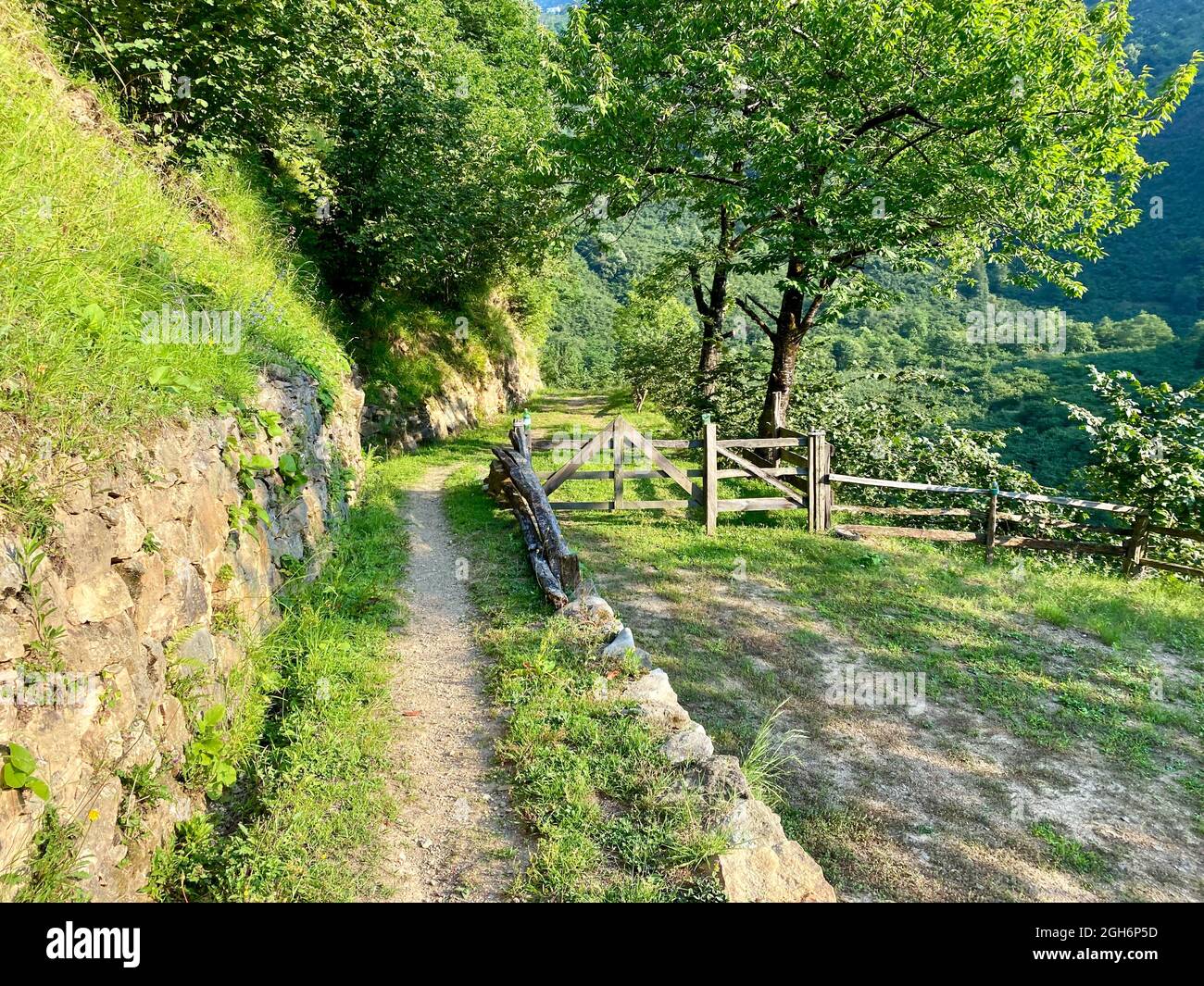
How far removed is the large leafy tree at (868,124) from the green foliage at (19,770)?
39.9ft

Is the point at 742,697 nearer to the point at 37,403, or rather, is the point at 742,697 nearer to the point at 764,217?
the point at 37,403

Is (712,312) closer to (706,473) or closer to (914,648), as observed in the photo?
(706,473)

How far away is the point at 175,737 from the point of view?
3.85 meters

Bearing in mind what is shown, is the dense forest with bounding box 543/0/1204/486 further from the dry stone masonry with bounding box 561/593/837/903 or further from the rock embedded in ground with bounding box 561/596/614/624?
the dry stone masonry with bounding box 561/593/837/903

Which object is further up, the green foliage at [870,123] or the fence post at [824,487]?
the green foliage at [870,123]

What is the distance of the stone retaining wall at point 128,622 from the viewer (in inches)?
109

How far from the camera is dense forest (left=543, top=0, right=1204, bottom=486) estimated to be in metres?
21.2

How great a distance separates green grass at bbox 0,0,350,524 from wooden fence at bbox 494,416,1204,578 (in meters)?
5.11

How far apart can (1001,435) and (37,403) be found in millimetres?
16197

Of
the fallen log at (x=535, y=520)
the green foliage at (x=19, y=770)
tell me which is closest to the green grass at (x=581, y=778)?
the fallen log at (x=535, y=520)

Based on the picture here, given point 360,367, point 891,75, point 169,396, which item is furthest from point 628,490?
point 169,396

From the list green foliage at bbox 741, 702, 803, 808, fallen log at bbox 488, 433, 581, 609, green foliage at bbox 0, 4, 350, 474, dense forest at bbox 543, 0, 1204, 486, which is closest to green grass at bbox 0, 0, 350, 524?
green foliage at bbox 0, 4, 350, 474

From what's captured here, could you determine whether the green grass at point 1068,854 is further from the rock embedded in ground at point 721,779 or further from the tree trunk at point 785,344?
the tree trunk at point 785,344

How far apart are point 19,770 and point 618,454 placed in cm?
951
